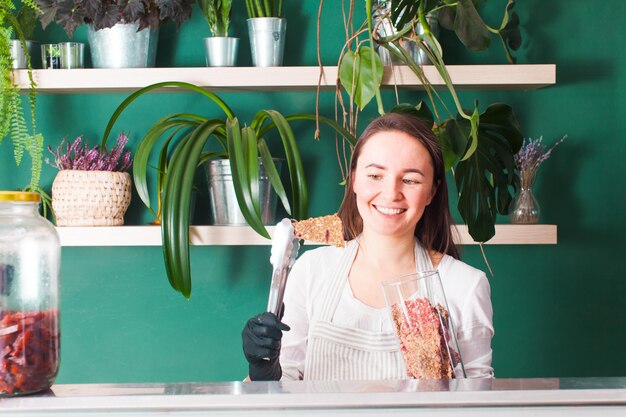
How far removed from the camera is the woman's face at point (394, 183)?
1597mm

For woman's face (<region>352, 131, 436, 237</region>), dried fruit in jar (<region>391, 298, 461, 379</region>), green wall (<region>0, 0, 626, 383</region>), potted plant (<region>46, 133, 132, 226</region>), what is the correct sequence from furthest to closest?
green wall (<region>0, 0, 626, 383</region>), potted plant (<region>46, 133, 132, 226</region>), woman's face (<region>352, 131, 436, 237</region>), dried fruit in jar (<region>391, 298, 461, 379</region>)

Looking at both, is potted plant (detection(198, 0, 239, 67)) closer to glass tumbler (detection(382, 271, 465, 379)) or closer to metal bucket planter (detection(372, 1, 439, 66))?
metal bucket planter (detection(372, 1, 439, 66))

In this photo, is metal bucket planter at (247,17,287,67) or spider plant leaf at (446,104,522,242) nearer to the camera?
spider plant leaf at (446,104,522,242)

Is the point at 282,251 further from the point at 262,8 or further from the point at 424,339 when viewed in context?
the point at 262,8

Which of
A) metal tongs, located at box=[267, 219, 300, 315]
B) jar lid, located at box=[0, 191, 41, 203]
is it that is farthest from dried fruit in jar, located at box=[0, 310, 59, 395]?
metal tongs, located at box=[267, 219, 300, 315]

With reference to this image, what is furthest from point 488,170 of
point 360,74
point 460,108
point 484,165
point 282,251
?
point 282,251

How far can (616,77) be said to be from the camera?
240 centimetres

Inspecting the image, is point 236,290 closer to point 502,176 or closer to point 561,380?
point 502,176

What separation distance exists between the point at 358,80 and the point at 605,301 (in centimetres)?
105

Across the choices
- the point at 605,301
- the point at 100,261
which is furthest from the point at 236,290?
the point at 605,301

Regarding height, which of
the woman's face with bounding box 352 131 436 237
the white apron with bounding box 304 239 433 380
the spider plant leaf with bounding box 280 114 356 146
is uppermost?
the spider plant leaf with bounding box 280 114 356 146

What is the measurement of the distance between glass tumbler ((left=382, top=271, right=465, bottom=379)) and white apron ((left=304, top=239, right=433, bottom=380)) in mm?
610

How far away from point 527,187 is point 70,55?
53.2 inches

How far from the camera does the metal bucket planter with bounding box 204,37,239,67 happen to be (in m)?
2.24
